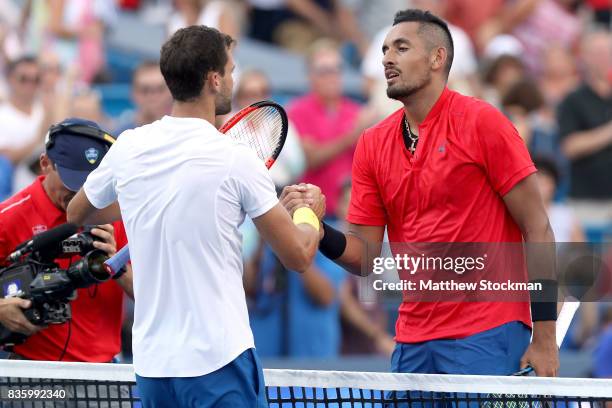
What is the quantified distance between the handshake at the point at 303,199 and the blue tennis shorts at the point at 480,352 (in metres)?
0.74

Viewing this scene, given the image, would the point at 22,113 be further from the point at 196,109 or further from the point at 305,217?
the point at 196,109

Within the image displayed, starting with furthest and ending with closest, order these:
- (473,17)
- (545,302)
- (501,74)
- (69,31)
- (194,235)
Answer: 1. (473,17)
2. (69,31)
3. (501,74)
4. (545,302)
5. (194,235)

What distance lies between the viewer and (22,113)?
10516mm

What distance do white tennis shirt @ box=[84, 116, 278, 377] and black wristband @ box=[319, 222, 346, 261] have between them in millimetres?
1049

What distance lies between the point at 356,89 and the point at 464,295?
23.2 ft

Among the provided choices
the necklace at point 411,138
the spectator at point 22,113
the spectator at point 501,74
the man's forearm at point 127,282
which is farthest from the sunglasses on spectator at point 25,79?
the necklace at point 411,138

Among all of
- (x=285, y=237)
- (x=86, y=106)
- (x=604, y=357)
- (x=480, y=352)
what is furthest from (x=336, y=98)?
(x=285, y=237)

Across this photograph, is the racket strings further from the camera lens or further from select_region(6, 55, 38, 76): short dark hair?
select_region(6, 55, 38, 76): short dark hair

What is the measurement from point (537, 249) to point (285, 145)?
195 inches

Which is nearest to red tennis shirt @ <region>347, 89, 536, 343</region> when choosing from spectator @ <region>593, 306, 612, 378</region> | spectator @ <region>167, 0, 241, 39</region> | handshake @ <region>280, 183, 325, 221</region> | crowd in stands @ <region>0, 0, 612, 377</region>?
handshake @ <region>280, 183, 325, 221</region>

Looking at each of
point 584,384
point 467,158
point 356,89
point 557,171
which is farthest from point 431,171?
point 356,89

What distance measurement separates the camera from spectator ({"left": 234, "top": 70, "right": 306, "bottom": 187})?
10000 millimetres

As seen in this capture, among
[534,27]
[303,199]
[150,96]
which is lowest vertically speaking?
[303,199]

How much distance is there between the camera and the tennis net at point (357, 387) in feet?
16.6
